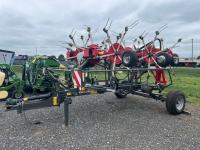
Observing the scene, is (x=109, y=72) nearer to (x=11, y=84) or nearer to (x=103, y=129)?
(x=103, y=129)

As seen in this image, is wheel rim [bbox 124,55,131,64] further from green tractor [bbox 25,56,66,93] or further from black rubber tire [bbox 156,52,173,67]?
green tractor [bbox 25,56,66,93]

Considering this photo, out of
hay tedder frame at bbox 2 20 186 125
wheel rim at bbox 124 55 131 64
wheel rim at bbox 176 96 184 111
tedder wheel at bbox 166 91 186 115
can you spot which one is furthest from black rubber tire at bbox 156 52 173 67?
wheel rim at bbox 124 55 131 64

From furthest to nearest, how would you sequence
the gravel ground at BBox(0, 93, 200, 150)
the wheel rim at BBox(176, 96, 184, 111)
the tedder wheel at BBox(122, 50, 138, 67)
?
the wheel rim at BBox(176, 96, 184, 111)
the tedder wheel at BBox(122, 50, 138, 67)
the gravel ground at BBox(0, 93, 200, 150)

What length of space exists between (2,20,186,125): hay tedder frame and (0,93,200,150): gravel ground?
46 centimetres

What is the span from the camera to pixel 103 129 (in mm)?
5898

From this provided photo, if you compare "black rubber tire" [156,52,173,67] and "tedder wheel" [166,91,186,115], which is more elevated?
"black rubber tire" [156,52,173,67]

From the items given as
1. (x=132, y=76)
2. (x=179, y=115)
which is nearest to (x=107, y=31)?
(x=132, y=76)

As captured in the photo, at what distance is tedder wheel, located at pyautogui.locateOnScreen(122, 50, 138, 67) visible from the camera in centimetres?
699

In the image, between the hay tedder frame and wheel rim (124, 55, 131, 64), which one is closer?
the hay tedder frame

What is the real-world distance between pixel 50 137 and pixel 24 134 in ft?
1.90

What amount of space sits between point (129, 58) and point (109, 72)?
637mm

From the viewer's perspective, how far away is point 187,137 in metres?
5.39

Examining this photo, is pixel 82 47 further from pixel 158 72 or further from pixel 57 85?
pixel 158 72

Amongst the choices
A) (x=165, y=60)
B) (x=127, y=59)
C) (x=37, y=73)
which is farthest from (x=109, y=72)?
(x=37, y=73)
